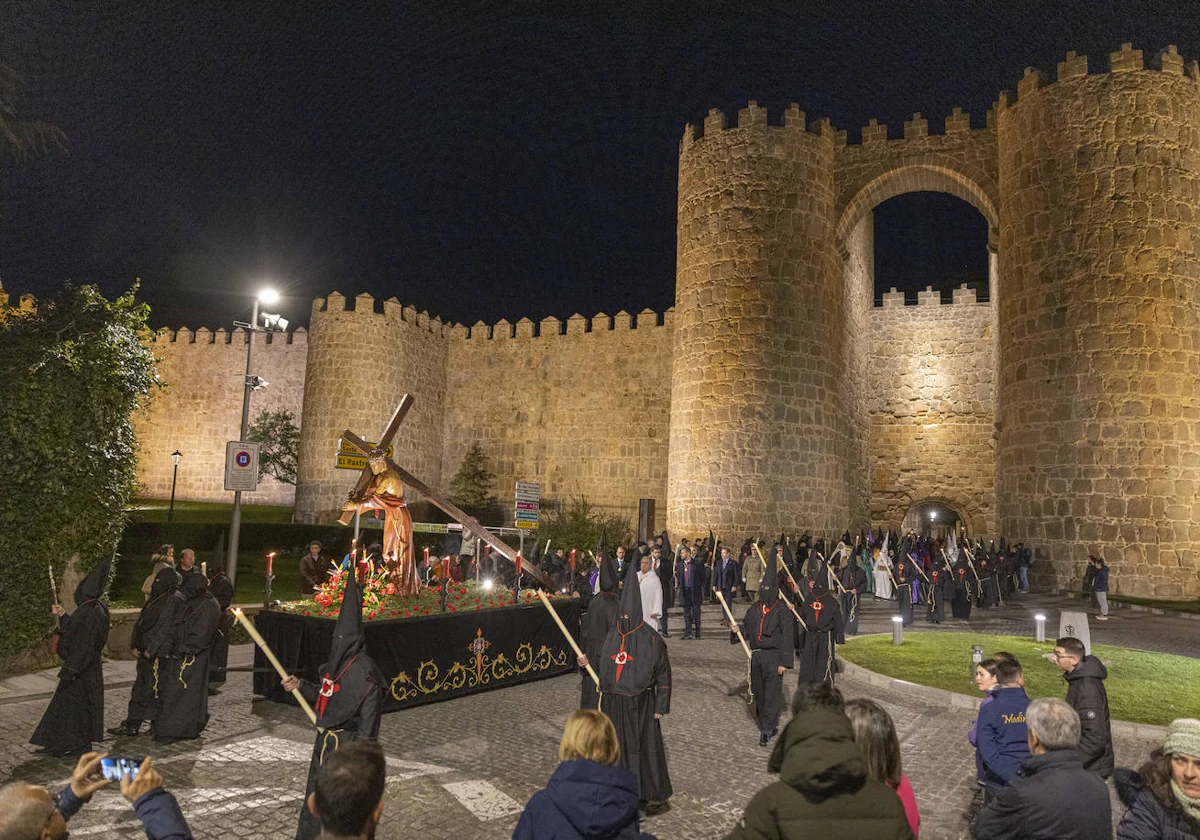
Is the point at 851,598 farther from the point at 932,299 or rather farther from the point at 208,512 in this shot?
the point at 208,512

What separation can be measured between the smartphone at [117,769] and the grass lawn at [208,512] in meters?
22.8

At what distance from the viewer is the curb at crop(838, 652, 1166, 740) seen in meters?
6.66

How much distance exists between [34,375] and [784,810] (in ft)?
31.3

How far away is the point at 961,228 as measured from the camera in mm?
55000

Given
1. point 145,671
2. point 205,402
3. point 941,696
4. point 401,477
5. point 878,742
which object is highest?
point 205,402

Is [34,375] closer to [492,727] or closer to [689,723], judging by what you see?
[492,727]

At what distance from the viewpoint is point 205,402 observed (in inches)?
1261

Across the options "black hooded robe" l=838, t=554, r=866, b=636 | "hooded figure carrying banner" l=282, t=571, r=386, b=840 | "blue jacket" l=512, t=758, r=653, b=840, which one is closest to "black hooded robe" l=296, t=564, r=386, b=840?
"hooded figure carrying banner" l=282, t=571, r=386, b=840

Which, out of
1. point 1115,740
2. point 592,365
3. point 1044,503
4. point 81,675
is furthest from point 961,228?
point 81,675

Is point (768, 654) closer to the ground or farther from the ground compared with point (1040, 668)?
farther from the ground

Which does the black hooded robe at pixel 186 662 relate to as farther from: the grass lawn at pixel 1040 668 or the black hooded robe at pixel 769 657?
the grass lawn at pixel 1040 668

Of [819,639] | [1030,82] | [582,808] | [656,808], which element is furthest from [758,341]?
[582,808]

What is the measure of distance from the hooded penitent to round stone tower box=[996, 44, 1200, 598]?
55.3ft

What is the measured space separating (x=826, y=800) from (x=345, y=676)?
3.07 meters
